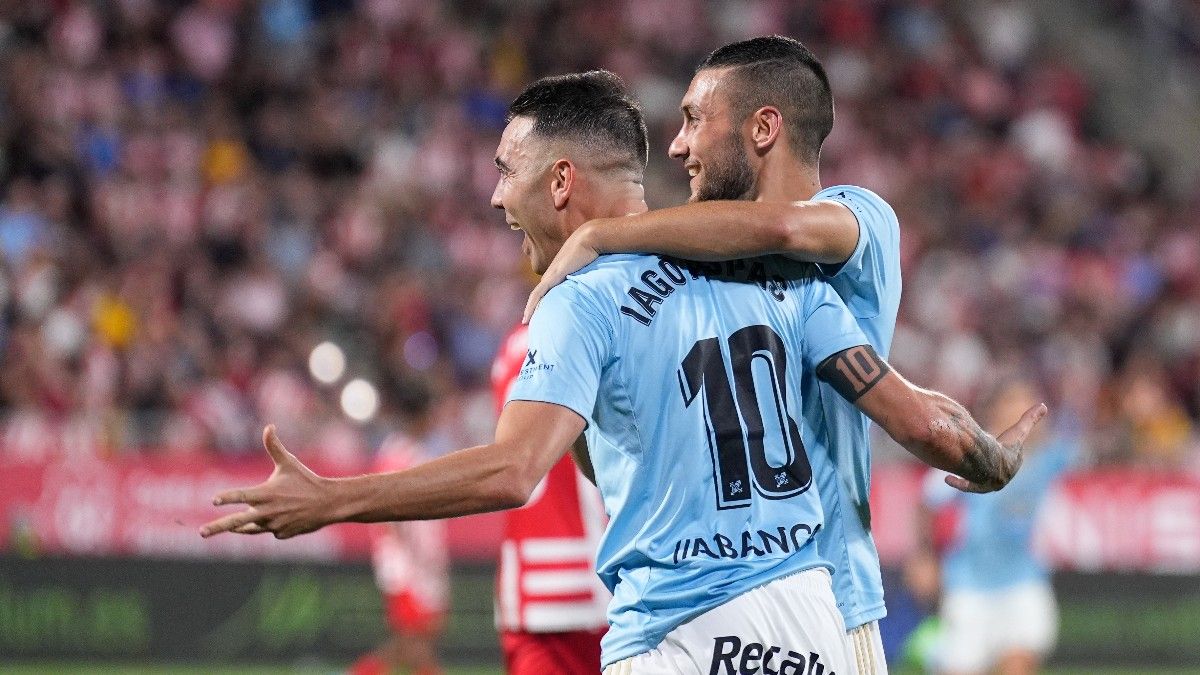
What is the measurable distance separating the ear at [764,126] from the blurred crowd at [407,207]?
28.3 ft

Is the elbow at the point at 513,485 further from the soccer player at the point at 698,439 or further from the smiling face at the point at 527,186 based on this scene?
the smiling face at the point at 527,186

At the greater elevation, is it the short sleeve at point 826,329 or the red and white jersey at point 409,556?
the red and white jersey at point 409,556

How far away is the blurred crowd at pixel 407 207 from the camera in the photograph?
47.2ft

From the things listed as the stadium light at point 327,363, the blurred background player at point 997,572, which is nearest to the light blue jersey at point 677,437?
the blurred background player at point 997,572

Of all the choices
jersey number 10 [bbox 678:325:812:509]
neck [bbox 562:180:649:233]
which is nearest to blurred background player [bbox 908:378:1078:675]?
neck [bbox 562:180:649:233]

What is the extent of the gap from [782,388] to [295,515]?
3.71ft

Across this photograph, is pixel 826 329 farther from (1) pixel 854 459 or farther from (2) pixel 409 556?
(2) pixel 409 556

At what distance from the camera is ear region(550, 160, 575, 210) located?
13.9 feet

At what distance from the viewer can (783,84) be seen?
166 inches

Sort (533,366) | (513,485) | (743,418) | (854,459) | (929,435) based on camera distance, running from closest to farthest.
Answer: (513,485)
(533,366)
(743,418)
(929,435)
(854,459)

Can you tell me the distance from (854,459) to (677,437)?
604 mm

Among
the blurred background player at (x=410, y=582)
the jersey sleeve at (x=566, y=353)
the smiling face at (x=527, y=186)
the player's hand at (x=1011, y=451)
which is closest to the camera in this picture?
the jersey sleeve at (x=566, y=353)

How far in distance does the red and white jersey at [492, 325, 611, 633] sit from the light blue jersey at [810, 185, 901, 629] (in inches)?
69.1

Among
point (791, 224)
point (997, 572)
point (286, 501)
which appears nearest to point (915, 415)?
point (791, 224)
